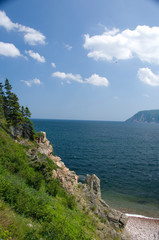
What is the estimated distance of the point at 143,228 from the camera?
81.3ft

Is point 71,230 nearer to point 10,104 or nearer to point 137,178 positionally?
point 10,104

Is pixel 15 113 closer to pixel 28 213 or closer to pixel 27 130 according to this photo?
pixel 27 130

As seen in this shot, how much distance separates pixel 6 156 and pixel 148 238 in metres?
27.2

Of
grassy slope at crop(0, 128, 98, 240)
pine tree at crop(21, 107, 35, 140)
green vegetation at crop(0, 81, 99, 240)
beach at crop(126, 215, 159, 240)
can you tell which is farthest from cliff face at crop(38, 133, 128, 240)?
pine tree at crop(21, 107, 35, 140)

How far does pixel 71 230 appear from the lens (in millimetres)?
10172

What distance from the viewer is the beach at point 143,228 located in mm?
23000

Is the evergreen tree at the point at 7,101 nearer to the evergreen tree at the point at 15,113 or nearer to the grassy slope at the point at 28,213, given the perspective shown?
the evergreen tree at the point at 15,113

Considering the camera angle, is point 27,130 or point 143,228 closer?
point 143,228

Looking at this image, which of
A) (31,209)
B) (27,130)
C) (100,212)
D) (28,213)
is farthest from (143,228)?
(27,130)

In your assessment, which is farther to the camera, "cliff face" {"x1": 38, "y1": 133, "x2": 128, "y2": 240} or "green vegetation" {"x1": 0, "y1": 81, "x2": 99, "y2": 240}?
"cliff face" {"x1": 38, "y1": 133, "x2": 128, "y2": 240}

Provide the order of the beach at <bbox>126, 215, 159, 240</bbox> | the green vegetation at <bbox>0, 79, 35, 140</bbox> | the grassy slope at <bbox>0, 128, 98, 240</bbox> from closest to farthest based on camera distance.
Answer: the grassy slope at <bbox>0, 128, 98, 240</bbox> → the beach at <bbox>126, 215, 159, 240</bbox> → the green vegetation at <bbox>0, 79, 35, 140</bbox>

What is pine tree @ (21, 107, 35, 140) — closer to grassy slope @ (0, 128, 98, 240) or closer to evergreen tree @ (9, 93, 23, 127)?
evergreen tree @ (9, 93, 23, 127)

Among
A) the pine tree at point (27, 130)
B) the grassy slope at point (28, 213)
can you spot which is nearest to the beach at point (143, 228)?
the grassy slope at point (28, 213)

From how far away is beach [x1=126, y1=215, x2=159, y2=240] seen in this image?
906 inches
